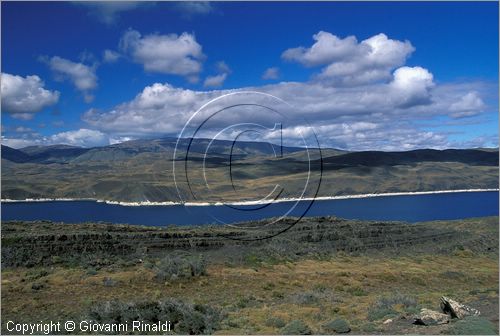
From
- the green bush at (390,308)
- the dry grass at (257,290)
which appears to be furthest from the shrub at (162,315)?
the green bush at (390,308)

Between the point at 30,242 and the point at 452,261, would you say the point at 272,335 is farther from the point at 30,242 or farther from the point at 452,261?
the point at 452,261

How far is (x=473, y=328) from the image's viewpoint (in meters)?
15.2

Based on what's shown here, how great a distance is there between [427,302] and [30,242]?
121 ft

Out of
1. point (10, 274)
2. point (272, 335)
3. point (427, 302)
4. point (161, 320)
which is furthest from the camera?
point (10, 274)

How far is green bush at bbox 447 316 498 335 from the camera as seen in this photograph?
15.0m

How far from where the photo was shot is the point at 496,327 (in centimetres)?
1570

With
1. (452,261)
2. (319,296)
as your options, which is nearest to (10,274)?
(319,296)

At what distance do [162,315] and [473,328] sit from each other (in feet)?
38.8

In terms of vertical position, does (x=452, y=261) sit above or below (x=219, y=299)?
below

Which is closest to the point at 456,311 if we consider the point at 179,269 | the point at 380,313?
the point at 380,313

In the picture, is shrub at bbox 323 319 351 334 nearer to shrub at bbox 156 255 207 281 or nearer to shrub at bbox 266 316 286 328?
shrub at bbox 266 316 286 328

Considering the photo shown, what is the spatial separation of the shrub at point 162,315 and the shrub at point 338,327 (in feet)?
15.3

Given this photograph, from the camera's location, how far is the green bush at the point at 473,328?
15026 millimetres

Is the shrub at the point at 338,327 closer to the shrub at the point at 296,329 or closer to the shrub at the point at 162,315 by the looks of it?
the shrub at the point at 296,329
